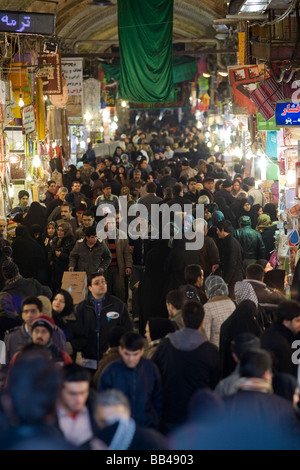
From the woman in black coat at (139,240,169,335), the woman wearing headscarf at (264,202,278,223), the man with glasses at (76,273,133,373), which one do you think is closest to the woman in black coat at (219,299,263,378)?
the man with glasses at (76,273,133,373)

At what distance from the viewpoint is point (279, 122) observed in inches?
396

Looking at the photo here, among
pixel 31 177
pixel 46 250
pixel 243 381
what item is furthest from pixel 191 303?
pixel 31 177

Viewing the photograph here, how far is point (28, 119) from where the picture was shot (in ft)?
51.3

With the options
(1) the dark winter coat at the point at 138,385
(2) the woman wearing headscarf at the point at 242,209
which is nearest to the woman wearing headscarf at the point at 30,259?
(2) the woman wearing headscarf at the point at 242,209

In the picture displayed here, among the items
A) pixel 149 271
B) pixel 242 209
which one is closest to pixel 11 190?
pixel 242 209

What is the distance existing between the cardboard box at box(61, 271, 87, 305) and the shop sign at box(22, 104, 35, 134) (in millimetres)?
7657

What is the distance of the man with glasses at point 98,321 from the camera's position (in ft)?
21.4

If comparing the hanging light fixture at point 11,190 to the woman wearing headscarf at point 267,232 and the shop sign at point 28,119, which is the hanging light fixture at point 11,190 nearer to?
the shop sign at point 28,119

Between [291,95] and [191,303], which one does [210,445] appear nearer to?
[191,303]

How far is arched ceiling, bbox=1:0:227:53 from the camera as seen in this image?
75.1ft

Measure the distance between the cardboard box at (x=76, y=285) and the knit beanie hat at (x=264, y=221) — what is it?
3632mm

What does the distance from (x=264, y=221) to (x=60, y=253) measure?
125 inches

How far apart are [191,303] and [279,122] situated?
5.15m

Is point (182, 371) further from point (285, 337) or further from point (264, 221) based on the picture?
point (264, 221)
